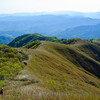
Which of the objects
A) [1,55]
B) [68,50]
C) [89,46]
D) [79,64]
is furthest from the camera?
[89,46]

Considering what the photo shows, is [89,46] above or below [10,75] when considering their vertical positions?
below

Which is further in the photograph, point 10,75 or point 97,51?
point 97,51

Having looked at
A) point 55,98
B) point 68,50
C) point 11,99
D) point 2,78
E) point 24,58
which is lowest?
point 68,50

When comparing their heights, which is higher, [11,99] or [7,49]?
[11,99]

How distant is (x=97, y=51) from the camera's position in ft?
324

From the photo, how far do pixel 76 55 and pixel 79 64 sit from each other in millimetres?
8728

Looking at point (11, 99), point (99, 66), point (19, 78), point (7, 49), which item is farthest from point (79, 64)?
point (11, 99)

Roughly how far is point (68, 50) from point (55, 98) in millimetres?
64481

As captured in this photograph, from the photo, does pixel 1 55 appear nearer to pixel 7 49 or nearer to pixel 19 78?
pixel 7 49

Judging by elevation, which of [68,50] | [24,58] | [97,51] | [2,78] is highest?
[2,78]

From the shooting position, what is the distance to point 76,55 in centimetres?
6706

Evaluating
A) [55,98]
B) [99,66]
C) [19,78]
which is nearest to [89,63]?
[99,66]

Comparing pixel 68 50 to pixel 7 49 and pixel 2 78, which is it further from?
pixel 2 78

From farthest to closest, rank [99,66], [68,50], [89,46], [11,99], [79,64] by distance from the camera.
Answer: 1. [89,46]
2. [68,50]
3. [99,66]
4. [79,64]
5. [11,99]
